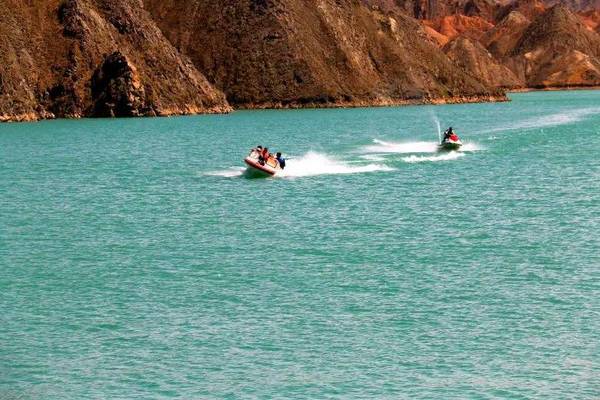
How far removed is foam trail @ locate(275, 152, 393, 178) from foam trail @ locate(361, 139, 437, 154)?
45.4 feet

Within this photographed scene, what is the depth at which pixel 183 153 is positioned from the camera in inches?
4198

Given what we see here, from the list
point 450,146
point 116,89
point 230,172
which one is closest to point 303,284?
point 230,172

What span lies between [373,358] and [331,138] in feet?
340

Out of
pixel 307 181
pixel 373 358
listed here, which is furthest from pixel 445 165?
pixel 373 358

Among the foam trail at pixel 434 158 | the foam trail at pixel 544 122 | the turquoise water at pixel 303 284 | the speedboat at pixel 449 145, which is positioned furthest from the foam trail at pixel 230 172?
the foam trail at pixel 544 122

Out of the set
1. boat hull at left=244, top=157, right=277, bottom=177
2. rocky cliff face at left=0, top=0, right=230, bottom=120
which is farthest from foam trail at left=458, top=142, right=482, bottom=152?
rocky cliff face at left=0, top=0, right=230, bottom=120

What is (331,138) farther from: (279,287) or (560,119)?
(279,287)

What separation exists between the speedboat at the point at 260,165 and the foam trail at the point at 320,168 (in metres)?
1.26

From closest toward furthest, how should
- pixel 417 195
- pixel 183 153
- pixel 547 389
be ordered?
pixel 547 389, pixel 417 195, pixel 183 153

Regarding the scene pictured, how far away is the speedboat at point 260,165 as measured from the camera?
76875 mm

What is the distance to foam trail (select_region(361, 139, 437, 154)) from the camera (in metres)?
108

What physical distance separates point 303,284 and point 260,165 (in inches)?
1488

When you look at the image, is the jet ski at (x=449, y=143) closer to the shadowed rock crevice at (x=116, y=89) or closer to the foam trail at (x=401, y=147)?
the foam trail at (x=401, y=147)

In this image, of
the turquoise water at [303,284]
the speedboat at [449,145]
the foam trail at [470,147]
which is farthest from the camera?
the foam trail at [470,147]
